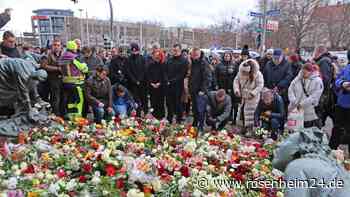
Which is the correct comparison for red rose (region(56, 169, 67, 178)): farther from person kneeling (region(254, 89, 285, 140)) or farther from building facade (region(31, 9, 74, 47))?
building facade (region(31, 9, 74, 47))

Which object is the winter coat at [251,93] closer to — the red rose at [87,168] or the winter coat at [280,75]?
the winter coat at [280,75]

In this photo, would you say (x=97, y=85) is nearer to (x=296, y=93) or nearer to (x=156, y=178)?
(x=296, y=93)

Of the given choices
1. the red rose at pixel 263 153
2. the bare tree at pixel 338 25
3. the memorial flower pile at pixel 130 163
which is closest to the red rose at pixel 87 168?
the memorial flower pile at pixel 130 163

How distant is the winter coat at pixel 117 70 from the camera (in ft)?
24.2

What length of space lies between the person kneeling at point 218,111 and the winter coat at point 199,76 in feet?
1.47

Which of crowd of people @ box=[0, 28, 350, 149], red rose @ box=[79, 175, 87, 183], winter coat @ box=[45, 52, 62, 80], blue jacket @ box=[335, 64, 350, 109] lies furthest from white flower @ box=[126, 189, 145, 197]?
winter coat @ box=[45, 52, 62, 80]

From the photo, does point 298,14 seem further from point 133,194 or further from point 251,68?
point 133,194

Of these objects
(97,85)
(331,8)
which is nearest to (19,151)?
(97,85)

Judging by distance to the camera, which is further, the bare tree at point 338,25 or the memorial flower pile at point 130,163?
the bare tree at point 338,25

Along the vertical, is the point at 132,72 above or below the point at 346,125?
above

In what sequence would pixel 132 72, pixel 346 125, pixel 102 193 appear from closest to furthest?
pixel 102 193, pixel 346 125, pixel 132 72

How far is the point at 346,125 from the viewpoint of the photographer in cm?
475

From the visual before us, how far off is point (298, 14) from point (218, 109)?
104 ft

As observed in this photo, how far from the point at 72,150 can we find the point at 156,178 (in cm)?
128
